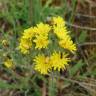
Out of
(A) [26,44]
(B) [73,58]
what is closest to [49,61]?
(A) [26,44]

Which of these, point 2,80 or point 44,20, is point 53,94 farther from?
point 44,20

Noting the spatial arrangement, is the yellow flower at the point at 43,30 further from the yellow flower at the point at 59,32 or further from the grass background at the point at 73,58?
the grass background at the point at 73,58

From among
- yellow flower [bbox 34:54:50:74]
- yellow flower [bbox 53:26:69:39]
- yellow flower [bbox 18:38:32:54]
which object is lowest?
yellow flower [bbox 34:54:50:74]

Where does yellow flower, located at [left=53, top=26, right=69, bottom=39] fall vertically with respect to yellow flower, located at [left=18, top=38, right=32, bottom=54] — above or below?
above

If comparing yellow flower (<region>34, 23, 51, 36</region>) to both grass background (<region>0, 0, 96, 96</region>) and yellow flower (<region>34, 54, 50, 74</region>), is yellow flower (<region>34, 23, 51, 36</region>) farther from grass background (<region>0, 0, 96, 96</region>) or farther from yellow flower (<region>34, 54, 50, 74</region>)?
grass background (<region>0, 0, 96, 96</region>)

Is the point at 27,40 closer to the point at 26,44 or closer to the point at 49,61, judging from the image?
the point at 26,44

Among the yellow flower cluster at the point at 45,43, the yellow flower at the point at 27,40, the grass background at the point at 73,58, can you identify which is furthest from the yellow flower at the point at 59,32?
the grass background at the point at 73,58

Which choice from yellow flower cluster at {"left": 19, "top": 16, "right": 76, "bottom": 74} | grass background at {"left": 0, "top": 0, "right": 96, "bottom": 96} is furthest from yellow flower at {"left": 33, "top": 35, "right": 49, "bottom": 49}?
grass background at {"left": 0, "top": 0, "right": 96, "bottom": 96}
